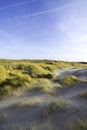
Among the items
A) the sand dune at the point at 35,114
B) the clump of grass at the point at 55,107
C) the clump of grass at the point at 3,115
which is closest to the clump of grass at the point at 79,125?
the sand dune at the point at 35,114

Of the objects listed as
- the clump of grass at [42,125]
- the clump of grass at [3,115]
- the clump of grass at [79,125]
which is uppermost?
the clump of grass at [79,125]

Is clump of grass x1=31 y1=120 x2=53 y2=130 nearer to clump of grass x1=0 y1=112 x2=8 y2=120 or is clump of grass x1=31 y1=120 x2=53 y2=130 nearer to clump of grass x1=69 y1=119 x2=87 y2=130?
clump of grass x1=69 y1=119 x2=87 y2=130

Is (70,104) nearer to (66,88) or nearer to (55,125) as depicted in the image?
(55,125)

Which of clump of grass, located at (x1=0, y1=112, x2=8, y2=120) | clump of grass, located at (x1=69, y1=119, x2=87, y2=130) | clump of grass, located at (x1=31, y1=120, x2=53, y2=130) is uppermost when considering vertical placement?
clump of grass, located at (x1=69, y1=119, x2=87, y2=130)

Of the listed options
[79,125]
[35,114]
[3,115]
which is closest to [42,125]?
[35,114]

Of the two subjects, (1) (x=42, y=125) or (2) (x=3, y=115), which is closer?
(1) (x=42, y=125)

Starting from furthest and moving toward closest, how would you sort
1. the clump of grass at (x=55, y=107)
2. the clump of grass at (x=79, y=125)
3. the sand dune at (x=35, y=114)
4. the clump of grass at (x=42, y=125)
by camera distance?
1. the clump of grass at (x=55, y=107)
2. the sand dune at (x=35, y=114)
3. the clump of grass at (x=42, y=125)
4. the clump of grass at (x=79, y=125)

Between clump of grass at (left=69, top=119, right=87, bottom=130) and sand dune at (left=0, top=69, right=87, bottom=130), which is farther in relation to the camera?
sand dune at (left=0, top=69, right=87, bottom=130)

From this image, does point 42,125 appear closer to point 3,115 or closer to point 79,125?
point 79,125

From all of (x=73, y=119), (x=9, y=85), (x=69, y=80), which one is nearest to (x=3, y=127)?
(x=73, y=119)

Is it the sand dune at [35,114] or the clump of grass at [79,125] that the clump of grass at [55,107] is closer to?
the sand dune at [35,114]

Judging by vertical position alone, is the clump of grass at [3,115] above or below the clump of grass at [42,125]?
below

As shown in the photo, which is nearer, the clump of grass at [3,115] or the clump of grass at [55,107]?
the clump of grass at [55,107]

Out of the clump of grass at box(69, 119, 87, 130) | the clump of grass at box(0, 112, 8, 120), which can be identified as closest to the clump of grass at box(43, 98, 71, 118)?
the clump of grass at box(69, 119, 87, 130)
